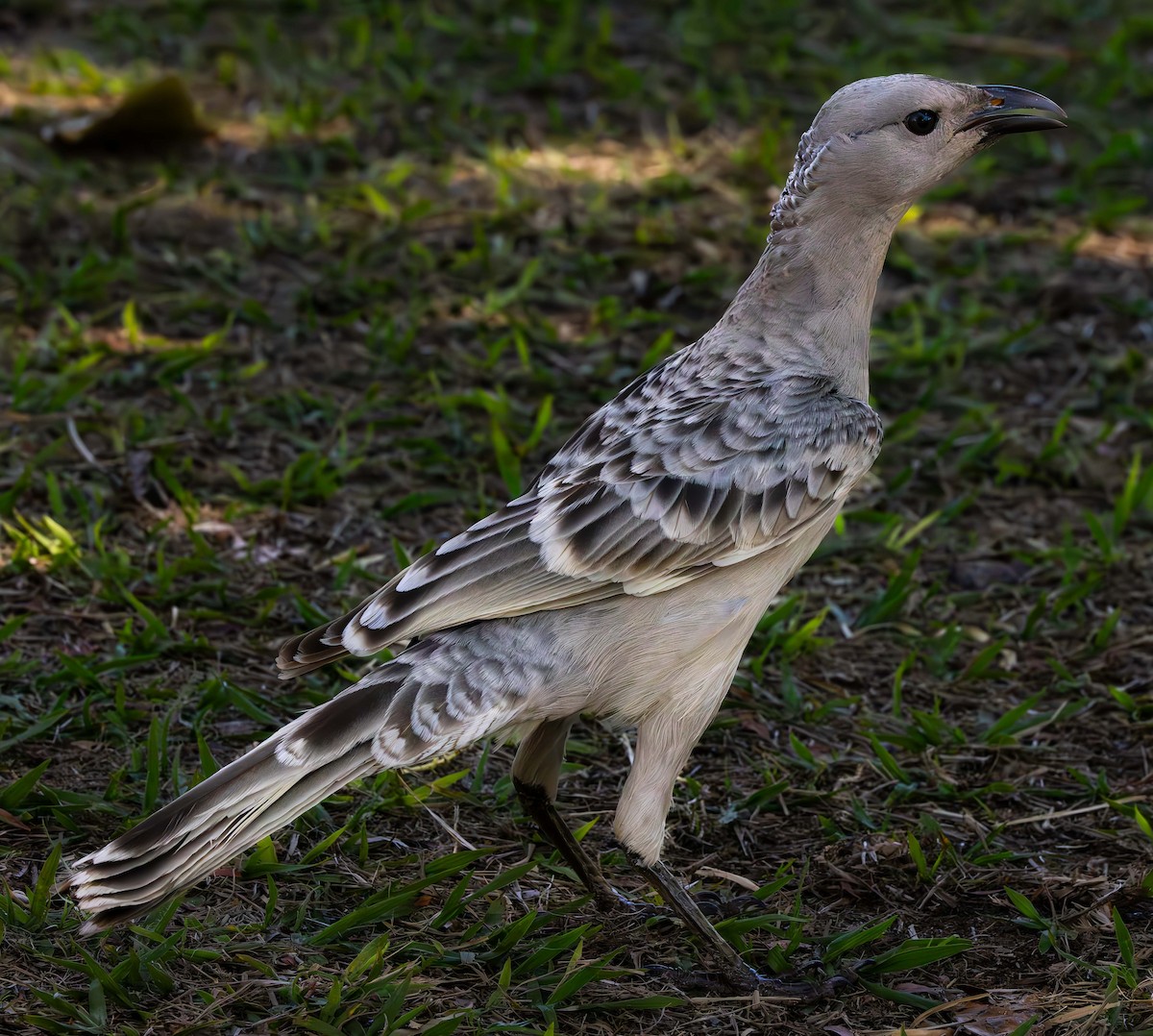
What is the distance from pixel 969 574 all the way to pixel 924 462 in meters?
0.74

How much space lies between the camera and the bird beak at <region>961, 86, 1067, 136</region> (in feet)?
14.1

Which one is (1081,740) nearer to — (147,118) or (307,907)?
(307,907)

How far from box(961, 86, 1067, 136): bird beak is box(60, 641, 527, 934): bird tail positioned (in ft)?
7.11

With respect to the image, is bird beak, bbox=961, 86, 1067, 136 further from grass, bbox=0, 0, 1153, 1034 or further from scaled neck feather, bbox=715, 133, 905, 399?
grass, bbox=0, 0, 1153, 1034

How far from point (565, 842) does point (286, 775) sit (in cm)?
94

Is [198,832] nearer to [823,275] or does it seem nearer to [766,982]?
[766,982]

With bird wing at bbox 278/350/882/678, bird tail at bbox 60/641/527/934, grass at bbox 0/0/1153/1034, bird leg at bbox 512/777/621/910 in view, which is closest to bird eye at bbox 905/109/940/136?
bird wing at bbox 278/350/882/678

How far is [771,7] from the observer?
9453 millimetres

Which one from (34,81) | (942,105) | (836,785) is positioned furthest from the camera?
(34,81)

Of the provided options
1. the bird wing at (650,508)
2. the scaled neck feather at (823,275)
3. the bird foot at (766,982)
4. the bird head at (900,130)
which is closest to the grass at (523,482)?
the bird foot at (766,982)

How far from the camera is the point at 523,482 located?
19.5 feet

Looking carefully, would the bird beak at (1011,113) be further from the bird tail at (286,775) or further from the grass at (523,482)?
the bird tail at (286,775)

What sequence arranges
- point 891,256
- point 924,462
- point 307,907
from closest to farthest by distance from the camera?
point 307,907 < point 924,462 < point 891,256

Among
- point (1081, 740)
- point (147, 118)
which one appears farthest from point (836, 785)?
point (147, 118)
